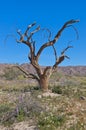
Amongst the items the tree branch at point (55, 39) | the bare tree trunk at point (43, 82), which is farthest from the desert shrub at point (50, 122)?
the tree branch at point (55, 39)

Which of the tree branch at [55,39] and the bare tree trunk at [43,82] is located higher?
the tree branch at [55,39]

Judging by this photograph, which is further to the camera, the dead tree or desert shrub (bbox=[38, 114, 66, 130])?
the dead tree

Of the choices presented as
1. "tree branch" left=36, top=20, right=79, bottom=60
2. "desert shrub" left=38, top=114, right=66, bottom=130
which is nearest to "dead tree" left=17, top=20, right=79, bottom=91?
"tree branch" left=36, top=20, right=79, bottom=60

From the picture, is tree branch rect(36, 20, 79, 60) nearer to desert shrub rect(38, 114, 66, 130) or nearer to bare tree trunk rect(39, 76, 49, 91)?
bare tree trunk rect(39, 76, 49, 91)

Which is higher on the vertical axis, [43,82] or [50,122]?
[43,82]

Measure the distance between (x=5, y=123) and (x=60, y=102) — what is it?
3.32 meters

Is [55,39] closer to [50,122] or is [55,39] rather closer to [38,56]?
[38,56]

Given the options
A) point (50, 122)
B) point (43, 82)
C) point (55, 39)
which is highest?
point (55, 39)

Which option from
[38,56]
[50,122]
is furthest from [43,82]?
[50,122]

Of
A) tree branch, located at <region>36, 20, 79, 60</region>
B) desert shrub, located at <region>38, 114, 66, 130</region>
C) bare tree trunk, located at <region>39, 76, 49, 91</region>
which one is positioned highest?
tree branch, located at <region>36, 20, 79, 60</region>

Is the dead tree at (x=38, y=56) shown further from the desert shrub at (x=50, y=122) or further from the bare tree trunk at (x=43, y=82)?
the desert shrub at (x=50, y=122)

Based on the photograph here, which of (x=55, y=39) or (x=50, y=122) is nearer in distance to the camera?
(x=50, y=122)

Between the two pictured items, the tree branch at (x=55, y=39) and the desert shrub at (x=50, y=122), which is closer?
the desert shrub at (x=50, y=122)

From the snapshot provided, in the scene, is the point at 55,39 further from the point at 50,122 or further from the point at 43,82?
the point at 50,122
